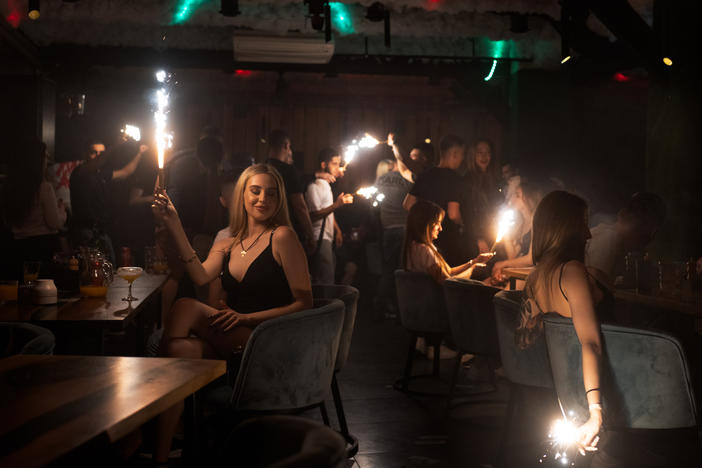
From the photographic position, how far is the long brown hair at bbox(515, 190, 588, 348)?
9.34ft

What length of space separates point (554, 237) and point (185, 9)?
5407 millimetres

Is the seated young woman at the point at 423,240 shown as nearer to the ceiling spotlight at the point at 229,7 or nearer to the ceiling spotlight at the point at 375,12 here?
the ceiling spotlight at the point at 375,12

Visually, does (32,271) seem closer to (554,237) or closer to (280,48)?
(554,237)

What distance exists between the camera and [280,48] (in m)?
8.41

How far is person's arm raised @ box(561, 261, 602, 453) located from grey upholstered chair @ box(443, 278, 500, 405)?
1253 mm

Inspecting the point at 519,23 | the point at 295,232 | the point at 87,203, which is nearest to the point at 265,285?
the point at 295,232

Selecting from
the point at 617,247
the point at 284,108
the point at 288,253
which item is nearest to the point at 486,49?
the point at 284,108

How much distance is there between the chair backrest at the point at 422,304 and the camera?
4703 millimetres

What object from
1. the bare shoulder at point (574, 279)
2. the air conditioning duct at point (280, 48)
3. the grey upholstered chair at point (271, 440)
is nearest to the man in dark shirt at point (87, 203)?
the air conditioning duct at point (280, 48)

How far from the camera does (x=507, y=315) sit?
10.8ft

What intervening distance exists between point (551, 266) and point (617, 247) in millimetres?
1505

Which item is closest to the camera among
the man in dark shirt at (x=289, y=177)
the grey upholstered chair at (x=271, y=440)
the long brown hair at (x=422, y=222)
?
the grey upholstered chair at (x=271, y=440)

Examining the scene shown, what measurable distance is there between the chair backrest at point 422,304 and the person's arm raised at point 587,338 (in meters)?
2.00

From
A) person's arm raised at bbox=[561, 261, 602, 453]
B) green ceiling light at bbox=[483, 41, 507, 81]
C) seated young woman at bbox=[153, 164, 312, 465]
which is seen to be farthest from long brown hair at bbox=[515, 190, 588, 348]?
green ceiling light at bbox=[483, 41, 507, 81]
